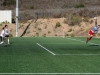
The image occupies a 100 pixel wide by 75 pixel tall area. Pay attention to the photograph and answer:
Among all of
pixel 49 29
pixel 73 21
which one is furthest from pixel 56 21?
pixel 49 29

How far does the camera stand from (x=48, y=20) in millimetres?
71188

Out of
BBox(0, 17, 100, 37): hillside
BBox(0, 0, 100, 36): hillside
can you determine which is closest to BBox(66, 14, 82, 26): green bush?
BBox(0, 0, 100, 36): hillside

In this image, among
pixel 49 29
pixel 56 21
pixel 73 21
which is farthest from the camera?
pixel 56 21

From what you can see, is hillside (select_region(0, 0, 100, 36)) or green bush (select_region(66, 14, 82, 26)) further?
green bush (select_region(66, 14, 82, 26))

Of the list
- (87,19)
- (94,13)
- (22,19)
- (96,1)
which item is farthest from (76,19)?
(96,1)

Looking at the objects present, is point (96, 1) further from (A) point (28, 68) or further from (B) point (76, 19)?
(A) point (28, 68)

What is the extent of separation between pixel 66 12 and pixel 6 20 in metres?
16.9

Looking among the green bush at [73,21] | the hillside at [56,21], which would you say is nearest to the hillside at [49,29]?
the hillside at [56,21]

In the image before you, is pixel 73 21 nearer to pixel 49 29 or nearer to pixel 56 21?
pixel 56 21

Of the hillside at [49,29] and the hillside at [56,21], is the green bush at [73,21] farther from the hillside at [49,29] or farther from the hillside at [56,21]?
the hillside at [49,29]

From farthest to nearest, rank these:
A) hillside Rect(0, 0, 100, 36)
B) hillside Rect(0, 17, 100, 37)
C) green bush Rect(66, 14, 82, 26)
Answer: green bush Rect(66, 14, 82, 26), hillside Rect(0, 0, 100, 36), hillside Rect(0, 17, 100, 37)

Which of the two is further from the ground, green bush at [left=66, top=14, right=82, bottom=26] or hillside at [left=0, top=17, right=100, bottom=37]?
green bush at [left=66, top=14, right=82, bottom=26]

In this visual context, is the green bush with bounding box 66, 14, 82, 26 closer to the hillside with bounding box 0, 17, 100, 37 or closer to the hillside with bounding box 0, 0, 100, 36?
the hillside with bounding box 0, 0, 100, 36

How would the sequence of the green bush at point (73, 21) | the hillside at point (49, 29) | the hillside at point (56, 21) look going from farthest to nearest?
the green bush at point (73, 21) → the hillside at point (56, 21) → the hillside at point (49, 29)
